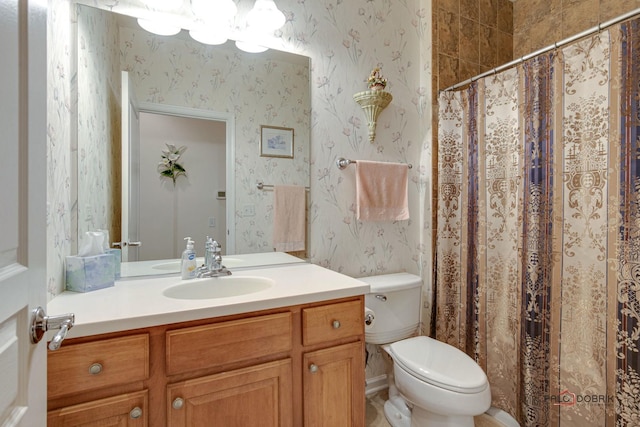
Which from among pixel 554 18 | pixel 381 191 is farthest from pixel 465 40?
pixel 381 191

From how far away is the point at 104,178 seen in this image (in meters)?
1.29

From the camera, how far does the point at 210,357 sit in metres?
0.96

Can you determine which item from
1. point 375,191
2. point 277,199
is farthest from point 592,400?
point 277,199

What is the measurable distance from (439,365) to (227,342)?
38.6 inches

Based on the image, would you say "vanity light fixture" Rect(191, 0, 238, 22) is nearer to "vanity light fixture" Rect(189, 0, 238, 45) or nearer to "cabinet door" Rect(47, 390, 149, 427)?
"vanity light fixture" Rect(189, 0, 238, 45)

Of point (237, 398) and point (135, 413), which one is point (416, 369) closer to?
point (237, 398)

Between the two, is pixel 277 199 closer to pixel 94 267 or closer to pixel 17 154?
pixel 94 267

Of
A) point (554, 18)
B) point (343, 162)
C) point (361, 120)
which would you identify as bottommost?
point (343, 162)

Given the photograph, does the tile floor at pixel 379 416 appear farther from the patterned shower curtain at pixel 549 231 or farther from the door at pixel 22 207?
the door at pixel 22 207

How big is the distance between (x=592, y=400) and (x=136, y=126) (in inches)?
88.1

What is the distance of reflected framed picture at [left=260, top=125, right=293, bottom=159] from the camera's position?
5.19 feet

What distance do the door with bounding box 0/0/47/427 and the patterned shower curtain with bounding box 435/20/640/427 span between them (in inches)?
69.9

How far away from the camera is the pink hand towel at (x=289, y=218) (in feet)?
5.24

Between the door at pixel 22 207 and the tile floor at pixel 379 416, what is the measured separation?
4.90 feet
